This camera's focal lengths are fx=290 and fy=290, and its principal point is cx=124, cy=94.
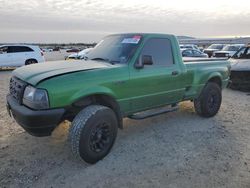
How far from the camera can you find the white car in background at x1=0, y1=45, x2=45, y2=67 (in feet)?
58.4

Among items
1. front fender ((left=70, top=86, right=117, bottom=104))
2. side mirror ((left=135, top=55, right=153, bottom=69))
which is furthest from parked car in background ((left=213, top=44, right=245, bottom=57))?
front fender ((left=70, top=86, right=117, bottom=104))

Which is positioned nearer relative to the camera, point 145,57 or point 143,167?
point 143,167

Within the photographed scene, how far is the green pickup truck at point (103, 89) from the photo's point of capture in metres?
3.90

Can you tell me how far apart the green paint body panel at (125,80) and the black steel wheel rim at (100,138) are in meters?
0.50

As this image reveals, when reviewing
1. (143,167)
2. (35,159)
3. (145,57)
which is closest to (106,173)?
(143,167)

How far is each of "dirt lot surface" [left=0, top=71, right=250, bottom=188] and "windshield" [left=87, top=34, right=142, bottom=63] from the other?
1.50m

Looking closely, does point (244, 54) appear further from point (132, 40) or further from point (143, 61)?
point (143, 61)

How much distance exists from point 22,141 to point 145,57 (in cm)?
260

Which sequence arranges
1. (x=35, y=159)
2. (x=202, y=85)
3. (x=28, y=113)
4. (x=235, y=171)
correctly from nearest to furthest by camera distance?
(x=28, y=113) → (x=235, y=171) → (x=35, y=159) → (x=202, y=85)

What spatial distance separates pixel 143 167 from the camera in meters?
4.18

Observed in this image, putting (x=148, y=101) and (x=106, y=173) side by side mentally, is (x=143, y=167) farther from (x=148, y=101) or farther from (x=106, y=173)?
(x=148, y=101)

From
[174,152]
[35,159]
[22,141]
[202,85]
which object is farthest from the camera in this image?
[202,85]

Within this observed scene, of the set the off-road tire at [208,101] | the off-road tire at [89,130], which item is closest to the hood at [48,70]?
the off-road tire at [89,130]

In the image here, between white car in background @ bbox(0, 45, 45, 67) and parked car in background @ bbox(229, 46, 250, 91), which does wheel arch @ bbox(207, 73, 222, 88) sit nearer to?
parked car in background @ bbox(229, 46, 250, 91)
